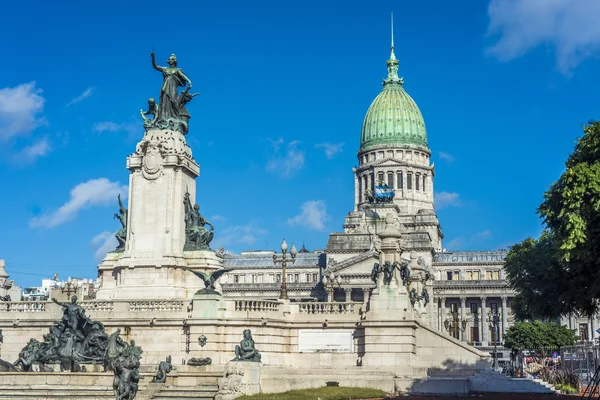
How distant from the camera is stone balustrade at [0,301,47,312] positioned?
41.4m

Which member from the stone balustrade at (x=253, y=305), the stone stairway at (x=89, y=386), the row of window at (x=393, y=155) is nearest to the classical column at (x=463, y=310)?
the row of window at (x=393, y=155)

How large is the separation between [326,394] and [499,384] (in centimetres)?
1175

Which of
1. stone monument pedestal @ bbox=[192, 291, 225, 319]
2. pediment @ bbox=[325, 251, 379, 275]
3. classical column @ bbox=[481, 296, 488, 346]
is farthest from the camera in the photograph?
classical column @ bbox=[481, 296, 488, 346]

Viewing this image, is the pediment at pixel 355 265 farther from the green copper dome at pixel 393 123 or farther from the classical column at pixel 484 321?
the green copper dome at pixel 393 123

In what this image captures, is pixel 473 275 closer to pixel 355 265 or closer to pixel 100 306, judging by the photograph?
pixel 355 265

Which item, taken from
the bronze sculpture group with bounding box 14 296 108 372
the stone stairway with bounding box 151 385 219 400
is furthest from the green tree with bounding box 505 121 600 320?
the bronze sculpture group with bounding box 14 296 108 372

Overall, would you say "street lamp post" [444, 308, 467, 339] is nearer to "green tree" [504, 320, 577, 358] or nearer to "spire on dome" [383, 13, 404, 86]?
"green tree" [504, 320, 577, 358]

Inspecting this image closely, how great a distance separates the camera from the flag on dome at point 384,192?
139 metres

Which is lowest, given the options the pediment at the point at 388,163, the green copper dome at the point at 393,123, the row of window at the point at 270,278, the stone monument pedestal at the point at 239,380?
the stone monument pedestal at the point at 239,380

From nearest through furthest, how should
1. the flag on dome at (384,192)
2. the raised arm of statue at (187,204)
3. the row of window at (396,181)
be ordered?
the raised arm of statue at (187,204) < the flag on dome at (384,192) < the row of window at (396,181)

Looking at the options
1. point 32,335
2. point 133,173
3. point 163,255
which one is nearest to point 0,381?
point 32,335

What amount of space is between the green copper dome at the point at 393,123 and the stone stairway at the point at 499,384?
351 feet

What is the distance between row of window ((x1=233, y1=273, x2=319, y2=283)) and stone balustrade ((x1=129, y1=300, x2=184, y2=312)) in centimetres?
9712

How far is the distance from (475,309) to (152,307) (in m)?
103
